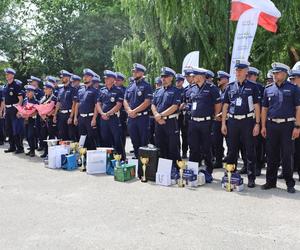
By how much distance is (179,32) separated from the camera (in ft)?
54.5

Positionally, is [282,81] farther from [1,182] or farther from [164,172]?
[1,182]

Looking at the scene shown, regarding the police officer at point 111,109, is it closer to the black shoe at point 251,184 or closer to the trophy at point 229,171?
the trophy at point 229,171

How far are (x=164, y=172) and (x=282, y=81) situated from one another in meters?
2.38

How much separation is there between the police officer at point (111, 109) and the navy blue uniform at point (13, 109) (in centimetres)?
290

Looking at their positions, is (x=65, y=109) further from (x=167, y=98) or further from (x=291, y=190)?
(x=291, y=190)

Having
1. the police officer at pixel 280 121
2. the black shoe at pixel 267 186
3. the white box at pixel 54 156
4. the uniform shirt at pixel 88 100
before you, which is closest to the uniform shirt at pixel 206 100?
the police officer at pixel 280 121

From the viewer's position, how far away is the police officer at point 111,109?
8.84 m

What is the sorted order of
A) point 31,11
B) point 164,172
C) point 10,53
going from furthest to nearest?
point 31,11 < point 10,53 < point 164,172

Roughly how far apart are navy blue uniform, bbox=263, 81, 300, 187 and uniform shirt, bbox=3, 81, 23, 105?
640 cm

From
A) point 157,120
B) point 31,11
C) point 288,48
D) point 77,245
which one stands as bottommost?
point 77,245

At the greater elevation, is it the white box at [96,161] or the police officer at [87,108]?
the police officer at [87,108]

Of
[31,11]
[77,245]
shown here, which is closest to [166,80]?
[77,245]

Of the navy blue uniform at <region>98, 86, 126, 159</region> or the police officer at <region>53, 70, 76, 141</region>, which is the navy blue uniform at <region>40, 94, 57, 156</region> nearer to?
the police officer at <region>53, 70, 76, 141</region>

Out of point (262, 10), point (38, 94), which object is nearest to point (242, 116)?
point (262, 10)
